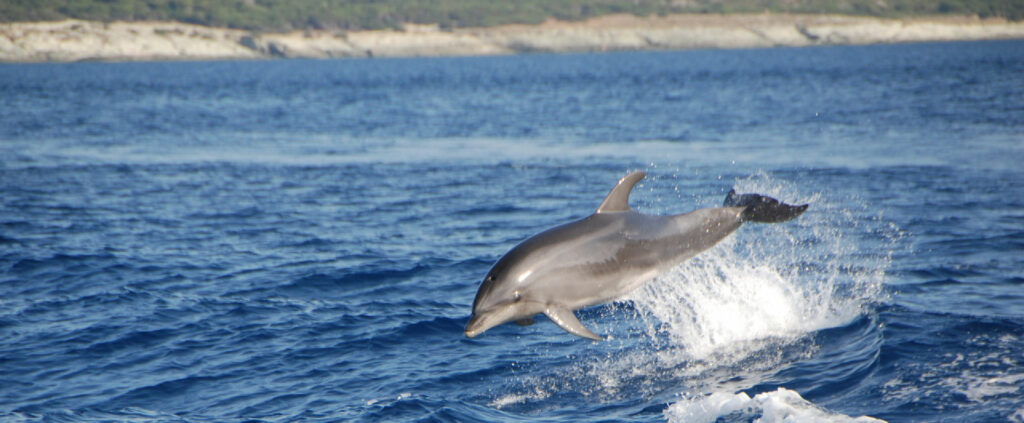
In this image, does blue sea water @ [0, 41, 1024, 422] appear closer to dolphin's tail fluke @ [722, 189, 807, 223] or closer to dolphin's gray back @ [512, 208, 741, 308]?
dolphin's gray back @ [512, 208, 741, 308]

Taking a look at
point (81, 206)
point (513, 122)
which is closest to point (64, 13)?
point (513, 122)

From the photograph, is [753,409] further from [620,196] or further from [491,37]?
[491,37]

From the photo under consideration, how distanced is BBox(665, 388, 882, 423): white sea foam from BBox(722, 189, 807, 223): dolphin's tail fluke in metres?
1.72

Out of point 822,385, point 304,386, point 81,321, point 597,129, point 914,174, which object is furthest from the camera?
point 597,129

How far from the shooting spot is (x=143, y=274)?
16.7m

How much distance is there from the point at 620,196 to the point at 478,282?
6.40 m

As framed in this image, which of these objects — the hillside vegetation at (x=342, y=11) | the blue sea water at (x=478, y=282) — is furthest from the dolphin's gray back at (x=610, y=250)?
the hillside vegetation at (x=342, y=11)

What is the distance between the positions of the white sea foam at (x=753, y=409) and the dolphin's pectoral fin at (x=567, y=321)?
1.76 meters

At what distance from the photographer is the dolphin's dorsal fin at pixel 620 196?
966 cm

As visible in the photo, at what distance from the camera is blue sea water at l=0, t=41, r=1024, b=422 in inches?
425

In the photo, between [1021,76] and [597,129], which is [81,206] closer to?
[597,129]

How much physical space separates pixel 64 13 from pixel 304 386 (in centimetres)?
16505

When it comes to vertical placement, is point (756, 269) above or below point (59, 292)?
above

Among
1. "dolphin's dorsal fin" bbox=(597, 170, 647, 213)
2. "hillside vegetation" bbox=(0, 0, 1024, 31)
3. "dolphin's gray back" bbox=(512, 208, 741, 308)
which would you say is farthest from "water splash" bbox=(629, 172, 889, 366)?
"hillside vegetation" bbox=(0, 0, 1024, 31)
